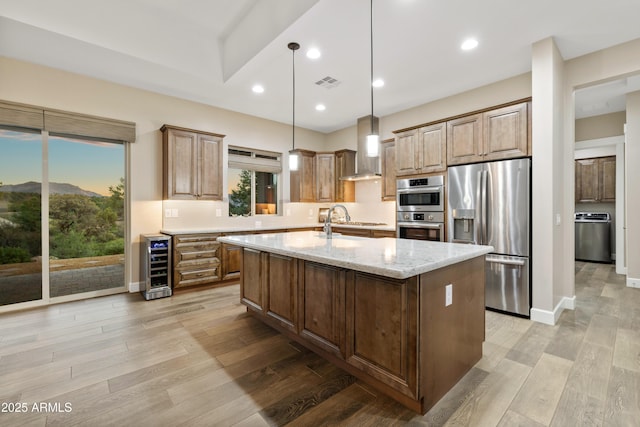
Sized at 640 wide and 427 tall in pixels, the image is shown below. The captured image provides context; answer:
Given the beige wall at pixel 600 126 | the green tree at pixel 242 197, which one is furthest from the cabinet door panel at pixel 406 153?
the beige wall at pixel 600 126

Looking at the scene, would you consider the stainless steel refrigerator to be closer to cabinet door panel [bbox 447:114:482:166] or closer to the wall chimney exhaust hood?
cabinet door panel [bbox 447:114:482:166]

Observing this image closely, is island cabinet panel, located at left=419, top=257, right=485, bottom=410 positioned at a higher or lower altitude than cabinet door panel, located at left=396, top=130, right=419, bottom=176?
lower

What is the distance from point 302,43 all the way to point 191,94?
2.32 metres

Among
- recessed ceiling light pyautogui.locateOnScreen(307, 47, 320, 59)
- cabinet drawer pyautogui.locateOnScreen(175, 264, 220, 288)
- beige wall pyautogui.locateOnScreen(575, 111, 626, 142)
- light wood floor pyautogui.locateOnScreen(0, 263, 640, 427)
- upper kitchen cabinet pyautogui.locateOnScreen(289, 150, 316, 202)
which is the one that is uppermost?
recessed ceiling light pyautogui.locateOnScreen(307, 47, 320, 59)

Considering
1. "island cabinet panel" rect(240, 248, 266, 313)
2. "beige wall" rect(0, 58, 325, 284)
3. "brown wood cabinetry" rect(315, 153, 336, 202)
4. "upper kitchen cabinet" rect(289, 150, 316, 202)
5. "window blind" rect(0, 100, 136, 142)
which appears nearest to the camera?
"island cabinet panel" rect(240, 248, 266, 313)

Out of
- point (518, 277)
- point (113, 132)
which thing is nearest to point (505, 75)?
Answer: point (518, 277)

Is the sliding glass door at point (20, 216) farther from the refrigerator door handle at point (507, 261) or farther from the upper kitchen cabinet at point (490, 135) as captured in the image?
the refrigerator door handle at point (507, 261)

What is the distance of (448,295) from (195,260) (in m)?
3.67

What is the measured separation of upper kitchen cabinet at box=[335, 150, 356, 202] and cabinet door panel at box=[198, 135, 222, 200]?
2422 millimetres

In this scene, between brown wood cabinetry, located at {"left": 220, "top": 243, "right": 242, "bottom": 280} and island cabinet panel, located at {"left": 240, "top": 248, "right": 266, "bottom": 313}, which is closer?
island cabinet panel, located at {"left": 240, "top": 248, "right": 266, "bottom": 313}

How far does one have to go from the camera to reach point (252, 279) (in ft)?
10.4

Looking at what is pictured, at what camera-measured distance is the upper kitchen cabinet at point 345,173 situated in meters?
6.09

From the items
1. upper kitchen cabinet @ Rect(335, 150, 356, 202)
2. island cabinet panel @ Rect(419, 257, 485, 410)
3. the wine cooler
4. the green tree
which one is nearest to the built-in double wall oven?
upper kitchen cabinet @ Rect(335, 150, 356, 202)

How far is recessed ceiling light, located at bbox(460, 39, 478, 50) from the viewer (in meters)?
3.15
